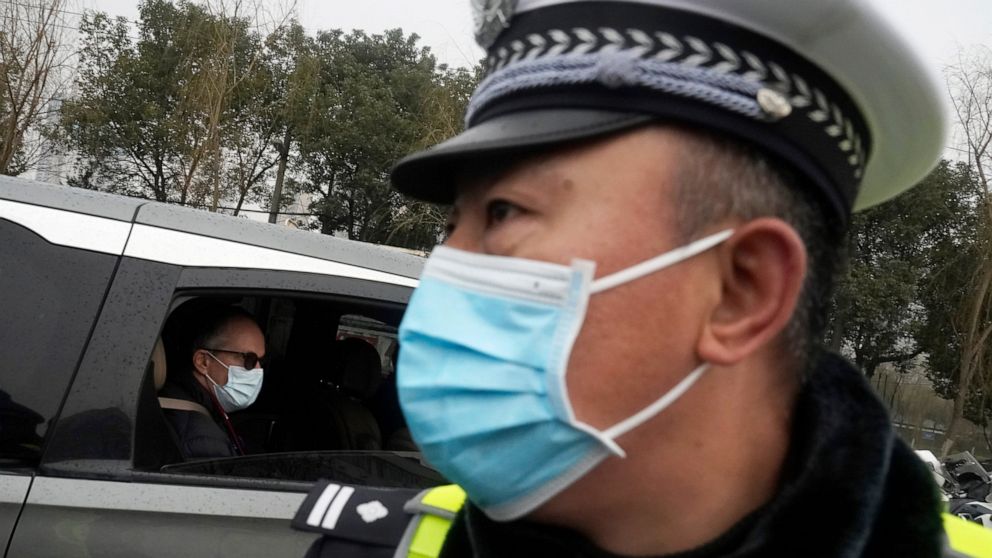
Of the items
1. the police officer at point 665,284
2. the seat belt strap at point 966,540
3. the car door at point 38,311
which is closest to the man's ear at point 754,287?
the police officer at point 665,284

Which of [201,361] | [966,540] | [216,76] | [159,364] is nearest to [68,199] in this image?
[159,364]

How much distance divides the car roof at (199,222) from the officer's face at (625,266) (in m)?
1.41

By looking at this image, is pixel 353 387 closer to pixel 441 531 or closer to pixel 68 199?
pixel 68 199

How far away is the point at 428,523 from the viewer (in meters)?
1.44

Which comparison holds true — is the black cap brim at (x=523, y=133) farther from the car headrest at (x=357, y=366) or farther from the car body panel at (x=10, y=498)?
the car headrest at (x=357, y=366)

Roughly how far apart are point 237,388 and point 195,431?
0.50 m

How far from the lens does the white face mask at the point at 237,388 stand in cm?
298

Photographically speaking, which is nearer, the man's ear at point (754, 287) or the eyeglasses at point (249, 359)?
the man's ear at point (754, 287)

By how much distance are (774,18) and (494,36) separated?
396mm

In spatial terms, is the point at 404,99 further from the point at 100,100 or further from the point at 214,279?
the point at 214,279

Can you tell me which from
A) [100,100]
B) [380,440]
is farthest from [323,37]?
[380,440]

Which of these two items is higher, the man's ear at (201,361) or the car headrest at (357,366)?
the car headrest at (357,366)

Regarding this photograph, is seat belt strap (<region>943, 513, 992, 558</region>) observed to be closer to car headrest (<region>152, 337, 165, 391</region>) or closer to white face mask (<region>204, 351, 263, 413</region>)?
car headrest (<region>152, 337, 165, 391</region>)

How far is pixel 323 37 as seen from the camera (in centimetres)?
2517
